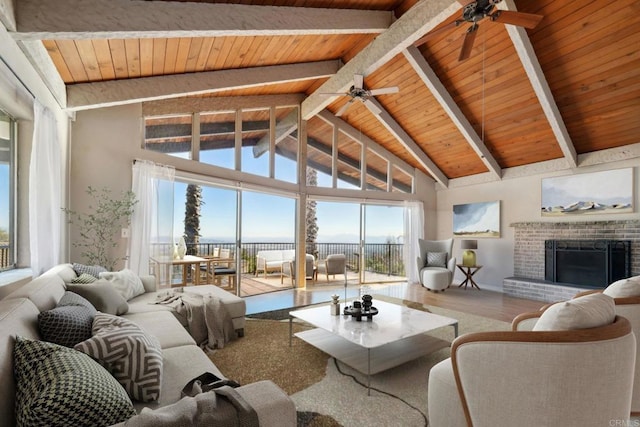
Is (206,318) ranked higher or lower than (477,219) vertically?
lower

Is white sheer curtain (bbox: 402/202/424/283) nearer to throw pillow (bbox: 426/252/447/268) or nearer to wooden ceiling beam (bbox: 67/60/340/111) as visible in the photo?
throw pillow (bbox: 426/252/447/268)

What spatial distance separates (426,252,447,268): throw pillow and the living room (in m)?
0.99

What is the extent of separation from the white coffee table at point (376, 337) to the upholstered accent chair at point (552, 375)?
1.05 meters

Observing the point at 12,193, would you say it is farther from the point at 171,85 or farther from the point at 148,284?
the point at 171,85

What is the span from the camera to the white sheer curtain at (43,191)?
8.76ft

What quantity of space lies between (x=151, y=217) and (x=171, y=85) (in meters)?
1.82

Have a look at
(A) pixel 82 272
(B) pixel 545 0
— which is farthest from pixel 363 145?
(A) pixel 82 272

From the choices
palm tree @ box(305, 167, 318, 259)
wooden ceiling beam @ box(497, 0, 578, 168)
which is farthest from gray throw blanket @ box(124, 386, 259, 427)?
palm tree @ box(305, 167, 318, 259)

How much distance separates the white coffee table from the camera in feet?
8.31

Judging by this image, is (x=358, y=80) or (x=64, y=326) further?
(x=358, y=80)

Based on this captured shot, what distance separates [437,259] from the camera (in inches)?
265

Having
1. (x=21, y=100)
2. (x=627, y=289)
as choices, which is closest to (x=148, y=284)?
(x=21, y=100)

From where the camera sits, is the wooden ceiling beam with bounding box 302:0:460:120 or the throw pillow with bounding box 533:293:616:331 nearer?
the throw pillow with bounding box 533:293:616:331

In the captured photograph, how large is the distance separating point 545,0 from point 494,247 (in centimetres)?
471
